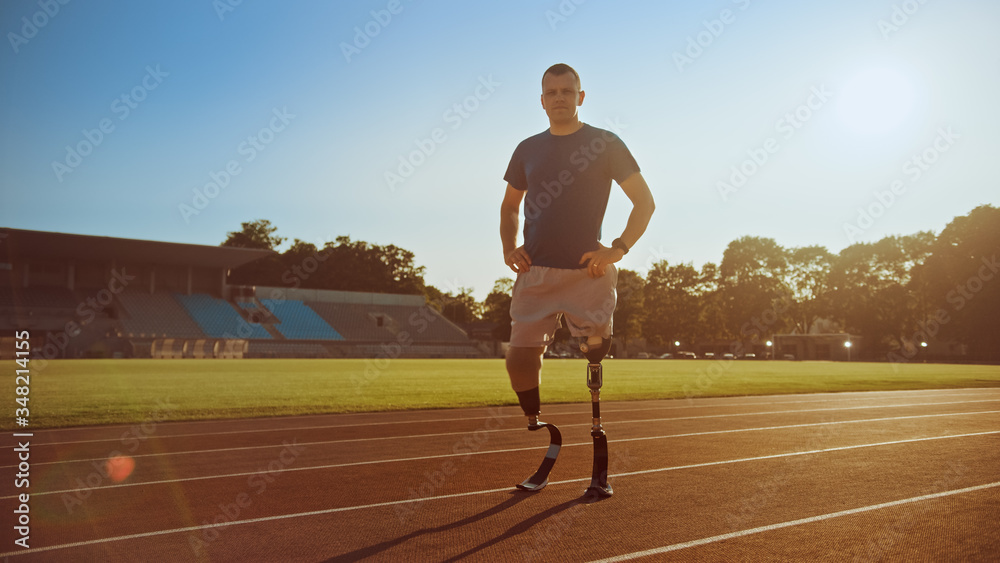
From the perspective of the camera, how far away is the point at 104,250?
183ft

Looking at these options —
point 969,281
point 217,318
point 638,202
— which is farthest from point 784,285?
point 638,202

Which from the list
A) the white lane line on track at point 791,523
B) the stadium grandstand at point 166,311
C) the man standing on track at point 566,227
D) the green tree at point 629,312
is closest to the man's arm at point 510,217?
the man standing on track at point 566,227

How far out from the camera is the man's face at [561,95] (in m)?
4.36

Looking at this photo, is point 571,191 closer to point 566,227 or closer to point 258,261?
point 566,227

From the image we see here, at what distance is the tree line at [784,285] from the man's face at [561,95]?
7022 centimetres

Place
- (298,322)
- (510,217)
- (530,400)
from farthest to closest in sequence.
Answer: (298,322) → (510,217) → (530,400)

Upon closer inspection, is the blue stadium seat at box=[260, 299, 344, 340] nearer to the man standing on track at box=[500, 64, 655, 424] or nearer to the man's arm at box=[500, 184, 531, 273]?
the man's arm at box=[500, 184, 531, 273]

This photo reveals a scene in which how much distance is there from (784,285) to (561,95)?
93581 millimetres

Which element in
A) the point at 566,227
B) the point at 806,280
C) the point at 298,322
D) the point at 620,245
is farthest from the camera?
the point at 806,280

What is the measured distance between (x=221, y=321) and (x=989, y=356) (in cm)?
6634

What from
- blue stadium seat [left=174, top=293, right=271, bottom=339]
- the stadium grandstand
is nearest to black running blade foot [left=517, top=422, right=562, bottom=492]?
the stadium grandstand

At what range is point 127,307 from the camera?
56.9 meters

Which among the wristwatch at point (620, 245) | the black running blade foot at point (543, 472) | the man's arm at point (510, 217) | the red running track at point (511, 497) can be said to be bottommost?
the red running track at point (511, 497)

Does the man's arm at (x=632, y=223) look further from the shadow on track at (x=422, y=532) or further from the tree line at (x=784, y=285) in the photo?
the tree line at (x=784, y=285)
